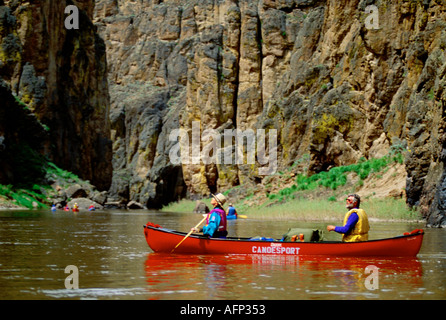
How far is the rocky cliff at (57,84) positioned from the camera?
2071 inches

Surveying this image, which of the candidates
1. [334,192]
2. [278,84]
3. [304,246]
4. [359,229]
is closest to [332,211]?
[334,192]

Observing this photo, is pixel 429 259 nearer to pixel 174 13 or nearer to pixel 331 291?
pixel 331 291

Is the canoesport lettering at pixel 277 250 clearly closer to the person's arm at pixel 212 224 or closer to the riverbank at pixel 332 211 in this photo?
the person's arm at pixel 212 224

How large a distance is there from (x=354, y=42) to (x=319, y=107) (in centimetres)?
570

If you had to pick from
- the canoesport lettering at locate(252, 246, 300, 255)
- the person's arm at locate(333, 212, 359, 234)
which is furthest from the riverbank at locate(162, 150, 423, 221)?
the canoesport lettering at locate(252, 246, 300, 255)

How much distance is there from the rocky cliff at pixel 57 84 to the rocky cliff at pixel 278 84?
1227 cm

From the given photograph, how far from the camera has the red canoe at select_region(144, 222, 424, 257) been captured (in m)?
13.1

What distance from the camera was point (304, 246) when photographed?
43.4 feet

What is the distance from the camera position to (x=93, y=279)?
385 inches

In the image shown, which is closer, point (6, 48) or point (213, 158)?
point (6, 48)

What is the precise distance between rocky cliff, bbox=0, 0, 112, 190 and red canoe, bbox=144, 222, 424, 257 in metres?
35.3

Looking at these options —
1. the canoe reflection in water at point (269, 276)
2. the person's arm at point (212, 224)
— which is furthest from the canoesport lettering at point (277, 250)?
the person's arm at point (212, 224)

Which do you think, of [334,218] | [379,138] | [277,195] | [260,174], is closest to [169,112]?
[260,174]

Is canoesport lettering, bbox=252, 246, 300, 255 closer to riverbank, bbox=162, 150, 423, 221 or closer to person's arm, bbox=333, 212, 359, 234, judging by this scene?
person's arm, bbox=333, 212, 359, 234
